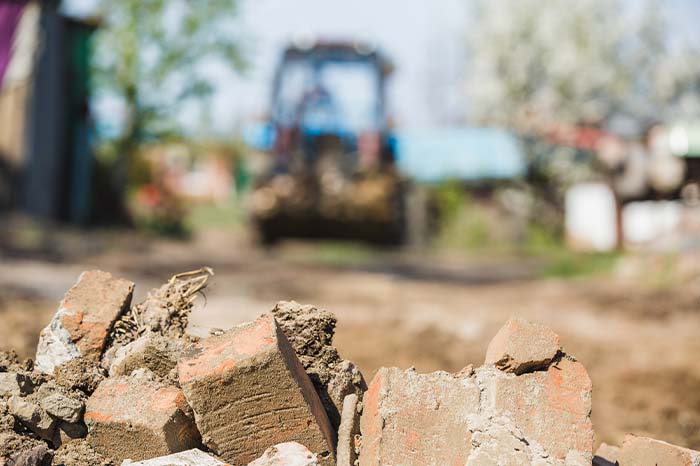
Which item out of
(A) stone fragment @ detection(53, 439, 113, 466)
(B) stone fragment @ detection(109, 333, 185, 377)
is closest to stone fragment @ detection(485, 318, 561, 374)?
(B) stone fragment @ detection(109, 333, 185, 377)

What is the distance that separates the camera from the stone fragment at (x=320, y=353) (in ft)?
7.94

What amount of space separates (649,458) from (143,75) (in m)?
15.8

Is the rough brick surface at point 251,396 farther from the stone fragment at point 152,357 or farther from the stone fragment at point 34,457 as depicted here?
the stone fragment at point 34,457

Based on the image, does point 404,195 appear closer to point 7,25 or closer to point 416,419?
point 7,25

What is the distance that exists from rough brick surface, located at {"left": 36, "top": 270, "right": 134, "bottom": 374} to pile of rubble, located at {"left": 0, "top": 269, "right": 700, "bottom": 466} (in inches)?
3.3

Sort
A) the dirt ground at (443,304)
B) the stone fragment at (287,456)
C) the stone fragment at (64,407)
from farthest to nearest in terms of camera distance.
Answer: the dirt ground at (443,304), the stone fragment at (64,407), the stone fragment at (287,456)

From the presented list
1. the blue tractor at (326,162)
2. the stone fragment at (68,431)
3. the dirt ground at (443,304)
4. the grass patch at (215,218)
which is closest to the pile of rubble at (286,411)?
the stone fragment at (68,431)

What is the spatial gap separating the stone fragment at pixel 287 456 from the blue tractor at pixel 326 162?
10755 mm

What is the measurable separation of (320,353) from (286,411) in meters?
0.38

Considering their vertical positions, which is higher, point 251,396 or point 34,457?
point 251,396

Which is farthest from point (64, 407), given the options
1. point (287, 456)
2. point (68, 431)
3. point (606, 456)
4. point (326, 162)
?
point (326, 162)

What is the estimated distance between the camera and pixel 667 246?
11859 mm

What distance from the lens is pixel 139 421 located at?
214 centimetres

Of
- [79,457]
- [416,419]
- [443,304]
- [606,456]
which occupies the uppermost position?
[416,419]
